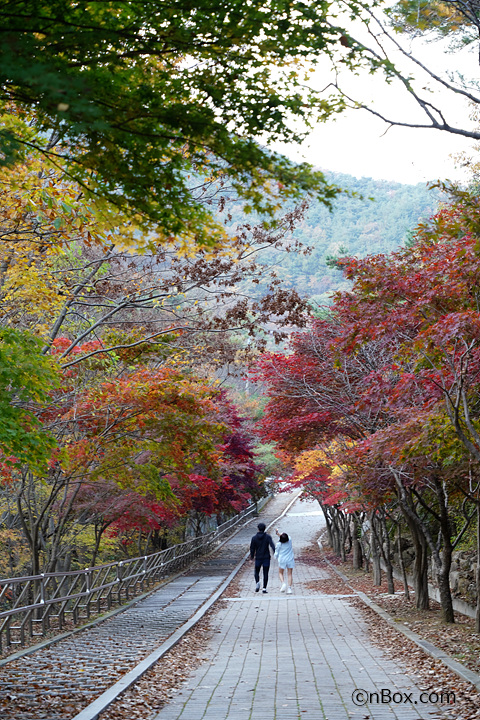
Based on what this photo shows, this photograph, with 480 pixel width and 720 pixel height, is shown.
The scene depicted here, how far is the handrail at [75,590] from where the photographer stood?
35.2 ft

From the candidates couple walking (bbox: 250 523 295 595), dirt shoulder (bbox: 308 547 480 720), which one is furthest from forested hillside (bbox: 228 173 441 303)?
dirt shoulder (bbox: 308 547 480 720)

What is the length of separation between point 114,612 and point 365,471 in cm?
637

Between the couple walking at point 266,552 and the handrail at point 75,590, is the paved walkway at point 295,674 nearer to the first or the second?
the handrail at point 75,590

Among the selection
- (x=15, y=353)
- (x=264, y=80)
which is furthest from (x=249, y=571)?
(x=264, y=80)

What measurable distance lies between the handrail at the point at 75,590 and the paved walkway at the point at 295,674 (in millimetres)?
2772

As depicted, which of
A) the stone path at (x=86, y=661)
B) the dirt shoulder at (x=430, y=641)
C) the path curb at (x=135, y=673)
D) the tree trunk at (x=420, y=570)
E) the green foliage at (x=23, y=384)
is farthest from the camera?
the tree trunk at (x=420, y=570)

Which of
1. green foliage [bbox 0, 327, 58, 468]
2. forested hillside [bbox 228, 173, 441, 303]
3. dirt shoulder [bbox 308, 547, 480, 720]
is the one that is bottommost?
dirt shoulder [bbox 308, 547, 480, 720]

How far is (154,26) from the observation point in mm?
3998

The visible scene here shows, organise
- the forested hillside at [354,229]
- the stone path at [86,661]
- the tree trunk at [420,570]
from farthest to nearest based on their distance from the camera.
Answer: the forested hillside at [354,229] → the tree trunk at [420,570] → the stone path at [86,661]

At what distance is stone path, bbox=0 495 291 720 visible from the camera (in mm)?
6543

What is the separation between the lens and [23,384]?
8.48m

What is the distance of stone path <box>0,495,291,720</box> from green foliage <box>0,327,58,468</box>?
253 centimetres

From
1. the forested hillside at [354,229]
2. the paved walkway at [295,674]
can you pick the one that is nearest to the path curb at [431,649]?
the paved walkway at [295,674]

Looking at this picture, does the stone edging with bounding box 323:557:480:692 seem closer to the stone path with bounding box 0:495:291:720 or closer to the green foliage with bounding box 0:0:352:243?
the stone path with bounding box 0:495:291:720
